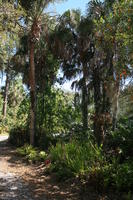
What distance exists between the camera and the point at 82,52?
16.2m

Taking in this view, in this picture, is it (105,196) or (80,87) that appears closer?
(105,196)

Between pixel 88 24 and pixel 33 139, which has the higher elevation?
pixel 88 24

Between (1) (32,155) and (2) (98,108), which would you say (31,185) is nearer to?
(1) (32,155)

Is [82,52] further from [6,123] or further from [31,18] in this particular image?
A: [6,123]

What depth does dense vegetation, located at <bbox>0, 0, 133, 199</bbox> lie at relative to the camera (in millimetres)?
6590

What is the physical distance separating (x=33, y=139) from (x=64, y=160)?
5.56 metres

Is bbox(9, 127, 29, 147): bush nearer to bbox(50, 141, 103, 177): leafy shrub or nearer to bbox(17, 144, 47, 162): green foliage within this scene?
bbox(17, 144, 47, 162): green foliage

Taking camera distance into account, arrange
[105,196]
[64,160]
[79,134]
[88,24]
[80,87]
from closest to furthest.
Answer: [105,196] < [64,160] < [79,134] < [88,24] < [80,87]

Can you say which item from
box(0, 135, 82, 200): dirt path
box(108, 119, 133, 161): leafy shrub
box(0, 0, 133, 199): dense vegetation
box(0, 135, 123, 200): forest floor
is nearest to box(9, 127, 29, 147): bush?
box(0, 0, 133, 199): dense vegetation

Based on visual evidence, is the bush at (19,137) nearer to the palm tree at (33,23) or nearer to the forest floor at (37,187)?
the palm tree at (33,23)

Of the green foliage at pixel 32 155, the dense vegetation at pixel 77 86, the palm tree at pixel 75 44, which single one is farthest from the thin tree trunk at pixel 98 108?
the green foliage at pixel 32 155

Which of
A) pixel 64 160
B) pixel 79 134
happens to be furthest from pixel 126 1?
pixel 79 134

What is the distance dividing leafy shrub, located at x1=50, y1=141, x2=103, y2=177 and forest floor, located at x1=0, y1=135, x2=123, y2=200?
32cm

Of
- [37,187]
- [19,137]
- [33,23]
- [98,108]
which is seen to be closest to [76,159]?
[37,187]
